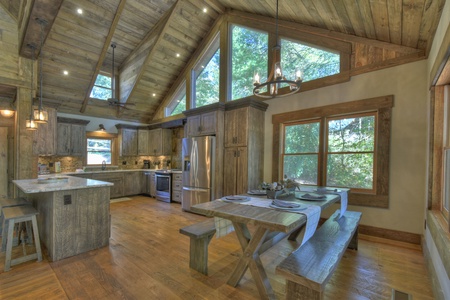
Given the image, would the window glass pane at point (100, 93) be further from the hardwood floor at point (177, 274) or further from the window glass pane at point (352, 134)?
the window glass pane at point (352, 134)

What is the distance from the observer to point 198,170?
16.0ft

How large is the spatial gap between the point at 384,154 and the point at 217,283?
310 cm

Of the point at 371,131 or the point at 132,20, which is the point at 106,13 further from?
the point at 371,131

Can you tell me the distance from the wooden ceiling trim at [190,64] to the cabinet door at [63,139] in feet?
8.74

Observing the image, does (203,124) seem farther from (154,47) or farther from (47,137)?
(47,137)

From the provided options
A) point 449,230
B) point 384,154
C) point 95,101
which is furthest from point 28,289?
point 95,101

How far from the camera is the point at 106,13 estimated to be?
15.8 ft

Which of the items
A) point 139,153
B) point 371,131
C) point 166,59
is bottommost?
point 139,153

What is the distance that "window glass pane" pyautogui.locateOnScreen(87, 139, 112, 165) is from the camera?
6605mm

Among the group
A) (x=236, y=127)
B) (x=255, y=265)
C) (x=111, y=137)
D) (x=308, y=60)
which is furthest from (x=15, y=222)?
(x=308, y=60)

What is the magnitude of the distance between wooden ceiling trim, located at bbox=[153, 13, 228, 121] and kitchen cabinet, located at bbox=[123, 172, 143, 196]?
2241 millimetres

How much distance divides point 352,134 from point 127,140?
6.57 meters

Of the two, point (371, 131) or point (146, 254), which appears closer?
point (146, 254)

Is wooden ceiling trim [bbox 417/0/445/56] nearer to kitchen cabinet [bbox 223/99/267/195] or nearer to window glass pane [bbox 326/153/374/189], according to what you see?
window glass pane [bbox 326/153/374/189]
